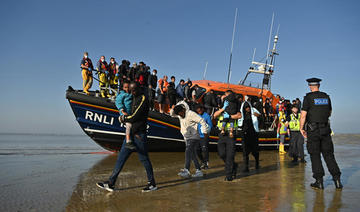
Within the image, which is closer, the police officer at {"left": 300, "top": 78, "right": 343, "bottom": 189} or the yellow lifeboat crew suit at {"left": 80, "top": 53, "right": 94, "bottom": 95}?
the police officer at {"left": 300, "top": 78, "right": 343, "bottom": 189}

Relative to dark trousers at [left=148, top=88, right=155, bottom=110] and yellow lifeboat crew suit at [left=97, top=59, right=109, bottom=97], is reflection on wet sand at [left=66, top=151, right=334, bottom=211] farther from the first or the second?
dark trousers at [left=148, top=88, right=155, bottom=110]

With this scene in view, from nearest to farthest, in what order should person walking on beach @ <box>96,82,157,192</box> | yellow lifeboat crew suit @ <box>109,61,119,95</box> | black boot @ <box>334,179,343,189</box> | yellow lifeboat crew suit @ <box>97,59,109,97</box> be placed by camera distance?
person walking on beach @ <box>96,82,157,192</box> → black boot @ <box>334,179,343,189</box> → yellow lifeboat crew suit @ <box>97,59,109,97</box> → yellow lifeboat crew suit @ <box>109,61,119,95</box>

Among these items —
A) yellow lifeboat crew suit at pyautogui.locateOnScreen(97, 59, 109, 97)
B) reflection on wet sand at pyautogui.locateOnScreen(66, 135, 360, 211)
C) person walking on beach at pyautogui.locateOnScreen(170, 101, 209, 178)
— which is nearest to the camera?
reflection on wet sand at pyautogui.locateOnScreen(66, 135, 360, 211)

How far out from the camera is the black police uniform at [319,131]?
12.6 feet

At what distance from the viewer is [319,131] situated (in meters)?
3.85

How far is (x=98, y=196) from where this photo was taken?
3.30 m

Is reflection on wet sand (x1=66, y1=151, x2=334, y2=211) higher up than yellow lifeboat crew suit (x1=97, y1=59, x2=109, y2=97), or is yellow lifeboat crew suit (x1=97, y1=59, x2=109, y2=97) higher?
yellow lifeboat crew suit (x1=97, y1=59, x2=109, y2=97)

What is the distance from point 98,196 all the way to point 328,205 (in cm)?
276

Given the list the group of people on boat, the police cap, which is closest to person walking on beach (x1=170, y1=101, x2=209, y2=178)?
the group of people on boat

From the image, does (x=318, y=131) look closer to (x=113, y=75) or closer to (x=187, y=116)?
(x=187, y=116)

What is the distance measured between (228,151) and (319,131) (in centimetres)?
147

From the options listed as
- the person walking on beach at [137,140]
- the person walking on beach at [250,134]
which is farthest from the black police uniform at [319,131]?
the person walking on beach at [137,140]

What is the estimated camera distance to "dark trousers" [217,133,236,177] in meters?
4.41

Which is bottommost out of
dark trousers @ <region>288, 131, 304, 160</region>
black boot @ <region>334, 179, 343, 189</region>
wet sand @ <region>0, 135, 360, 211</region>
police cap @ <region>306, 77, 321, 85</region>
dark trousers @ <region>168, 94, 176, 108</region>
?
wet sand @ <region>0, 135, 360, 211</region>
